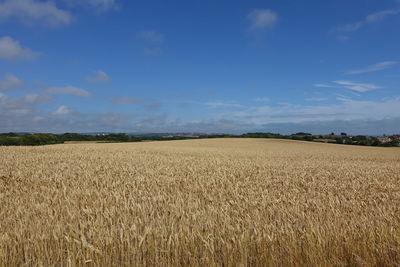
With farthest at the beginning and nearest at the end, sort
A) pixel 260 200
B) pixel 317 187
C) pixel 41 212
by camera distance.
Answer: pixel 317 187
pixel 260 200
pixel 41 212

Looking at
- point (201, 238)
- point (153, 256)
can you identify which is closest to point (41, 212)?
point (153, 256)

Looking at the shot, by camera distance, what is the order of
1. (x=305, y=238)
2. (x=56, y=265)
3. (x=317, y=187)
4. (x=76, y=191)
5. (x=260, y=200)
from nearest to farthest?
1. (x=56, y=265)
2. (x=305, y=238)
3. (x=260, y=200)
4. (x=76, y=191)
5. (x=317, y=187)

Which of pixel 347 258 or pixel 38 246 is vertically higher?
pixel 38 246

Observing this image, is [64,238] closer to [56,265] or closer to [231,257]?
[56,265]

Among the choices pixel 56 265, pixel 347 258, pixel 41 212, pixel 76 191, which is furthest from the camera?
pixel 76 191

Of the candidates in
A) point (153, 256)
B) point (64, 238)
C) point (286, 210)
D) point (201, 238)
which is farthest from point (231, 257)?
point (64, 238)

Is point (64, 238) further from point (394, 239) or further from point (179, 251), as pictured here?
point (394, 239)

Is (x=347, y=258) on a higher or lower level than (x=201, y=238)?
lower

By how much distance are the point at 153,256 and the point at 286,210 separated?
225 centimetres

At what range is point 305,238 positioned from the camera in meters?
3.03

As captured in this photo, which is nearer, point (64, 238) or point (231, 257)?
point (231, 257)

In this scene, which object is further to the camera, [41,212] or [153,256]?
[41,212]

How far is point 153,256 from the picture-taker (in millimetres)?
2701

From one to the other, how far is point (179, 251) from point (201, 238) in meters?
0.28
